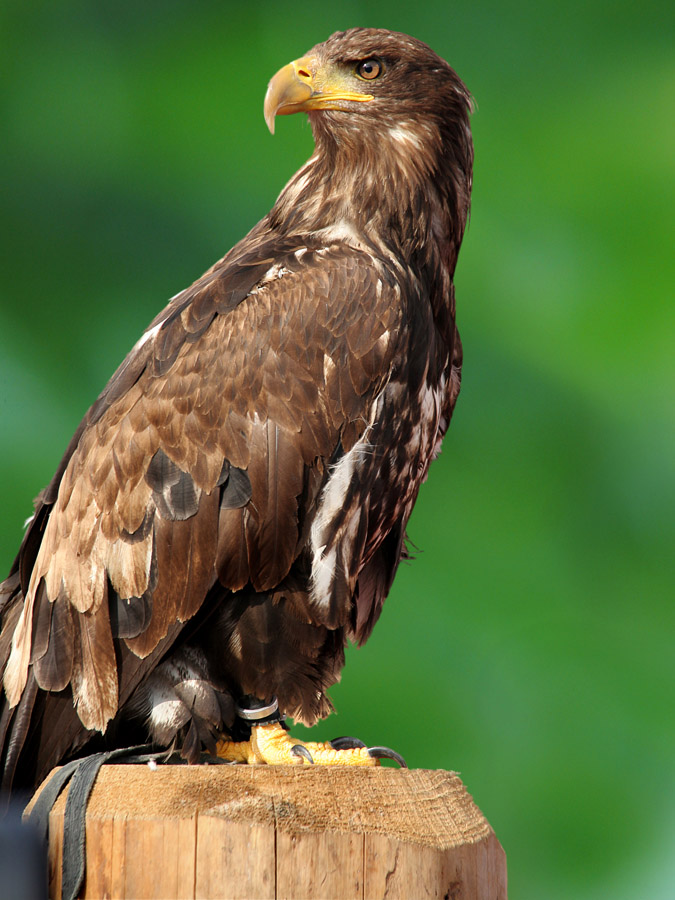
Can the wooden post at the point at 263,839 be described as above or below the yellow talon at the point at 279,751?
above

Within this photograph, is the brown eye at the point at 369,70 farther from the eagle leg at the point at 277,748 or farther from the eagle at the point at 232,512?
the eagle leg at the point at 277,748

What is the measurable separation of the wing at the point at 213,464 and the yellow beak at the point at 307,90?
1.95ft

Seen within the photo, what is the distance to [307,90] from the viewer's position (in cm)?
298

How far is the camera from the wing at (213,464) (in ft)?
8.24

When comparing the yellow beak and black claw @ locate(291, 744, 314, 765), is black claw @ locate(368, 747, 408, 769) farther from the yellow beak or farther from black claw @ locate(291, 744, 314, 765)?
the yellow beak

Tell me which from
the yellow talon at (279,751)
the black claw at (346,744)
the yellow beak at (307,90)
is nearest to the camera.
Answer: the yellow talon at (279,751)

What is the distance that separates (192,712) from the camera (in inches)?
102

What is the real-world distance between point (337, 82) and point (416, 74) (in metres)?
0.25

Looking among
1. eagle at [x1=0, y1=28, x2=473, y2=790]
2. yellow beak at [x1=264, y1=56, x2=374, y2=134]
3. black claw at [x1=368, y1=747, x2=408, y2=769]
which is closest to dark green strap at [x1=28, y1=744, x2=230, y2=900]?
eagle at [x1=0, y1=28, x2=473, y2=790]

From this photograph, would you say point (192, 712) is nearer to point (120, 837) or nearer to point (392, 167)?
point (120, 837)

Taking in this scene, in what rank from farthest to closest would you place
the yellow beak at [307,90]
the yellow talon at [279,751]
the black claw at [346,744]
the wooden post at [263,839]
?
1. the yellow beak at [307,90]
2. the black claw at [346,744]
3. the yellow talon at [279,751]
4. the wooden post at [263,839]

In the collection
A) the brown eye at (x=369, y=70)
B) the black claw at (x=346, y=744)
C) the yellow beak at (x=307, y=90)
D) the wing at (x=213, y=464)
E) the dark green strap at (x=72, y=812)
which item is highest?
the brown eye at (x=369, y=70)

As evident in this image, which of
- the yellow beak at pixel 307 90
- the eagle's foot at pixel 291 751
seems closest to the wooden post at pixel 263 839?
the eagle's foot at pixel 291 751

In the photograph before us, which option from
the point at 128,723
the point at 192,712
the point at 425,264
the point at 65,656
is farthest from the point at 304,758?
the point at 425,264
